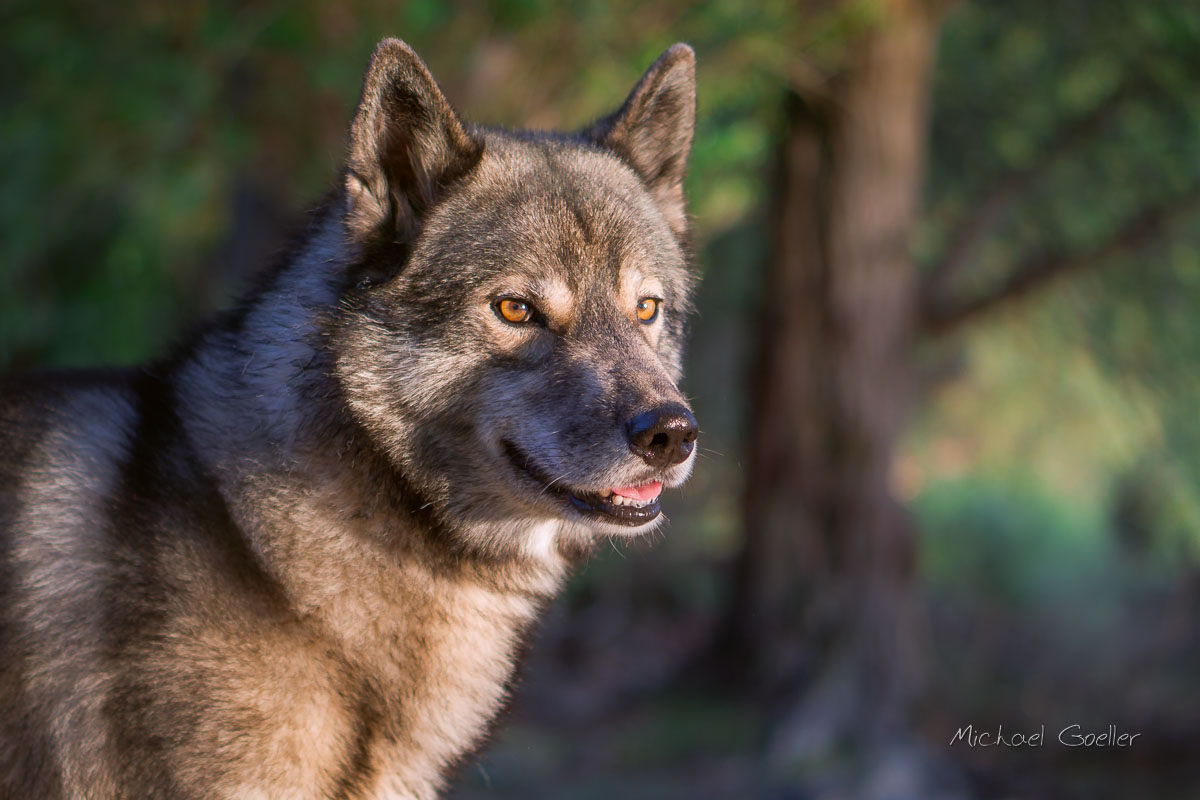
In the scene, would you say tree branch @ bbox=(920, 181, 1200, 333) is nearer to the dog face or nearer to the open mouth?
the dog face

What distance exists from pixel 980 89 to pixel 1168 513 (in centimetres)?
412

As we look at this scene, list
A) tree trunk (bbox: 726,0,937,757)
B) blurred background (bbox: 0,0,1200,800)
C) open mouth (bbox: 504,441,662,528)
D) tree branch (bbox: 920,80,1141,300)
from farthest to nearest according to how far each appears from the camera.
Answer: tree branch (bbox: 920,80,1141,300) < tree trunk (bbox: 726,0,937,757) < blurred background (bbox: 0,0,1200,800) < open mouth (bbox: 504,441,662,528)

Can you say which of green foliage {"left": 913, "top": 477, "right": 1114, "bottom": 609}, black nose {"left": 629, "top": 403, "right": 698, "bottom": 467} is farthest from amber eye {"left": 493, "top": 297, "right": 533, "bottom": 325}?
green foliage {"left": 913, "top": 477, "right": 1114, "bottom": 609}

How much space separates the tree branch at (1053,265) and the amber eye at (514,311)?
23.3ft

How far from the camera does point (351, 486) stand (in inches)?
116

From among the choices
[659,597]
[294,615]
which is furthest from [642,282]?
[659,597]

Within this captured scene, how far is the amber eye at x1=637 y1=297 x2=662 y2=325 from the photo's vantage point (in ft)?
10.9

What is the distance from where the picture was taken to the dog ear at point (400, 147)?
2895mm

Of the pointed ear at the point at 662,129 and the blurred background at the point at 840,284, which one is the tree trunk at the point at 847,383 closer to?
the blurred background at the point at 840,284

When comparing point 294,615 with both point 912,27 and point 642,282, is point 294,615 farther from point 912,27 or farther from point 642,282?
point 912,27

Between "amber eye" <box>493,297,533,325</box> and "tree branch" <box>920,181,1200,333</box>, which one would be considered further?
"tree branch" <box>920,181,1200,333</box>

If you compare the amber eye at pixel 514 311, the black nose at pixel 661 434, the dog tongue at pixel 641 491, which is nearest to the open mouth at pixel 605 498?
the dog tongue at pixel 641 491

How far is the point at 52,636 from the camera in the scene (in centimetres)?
260

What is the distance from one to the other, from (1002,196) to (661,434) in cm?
786
